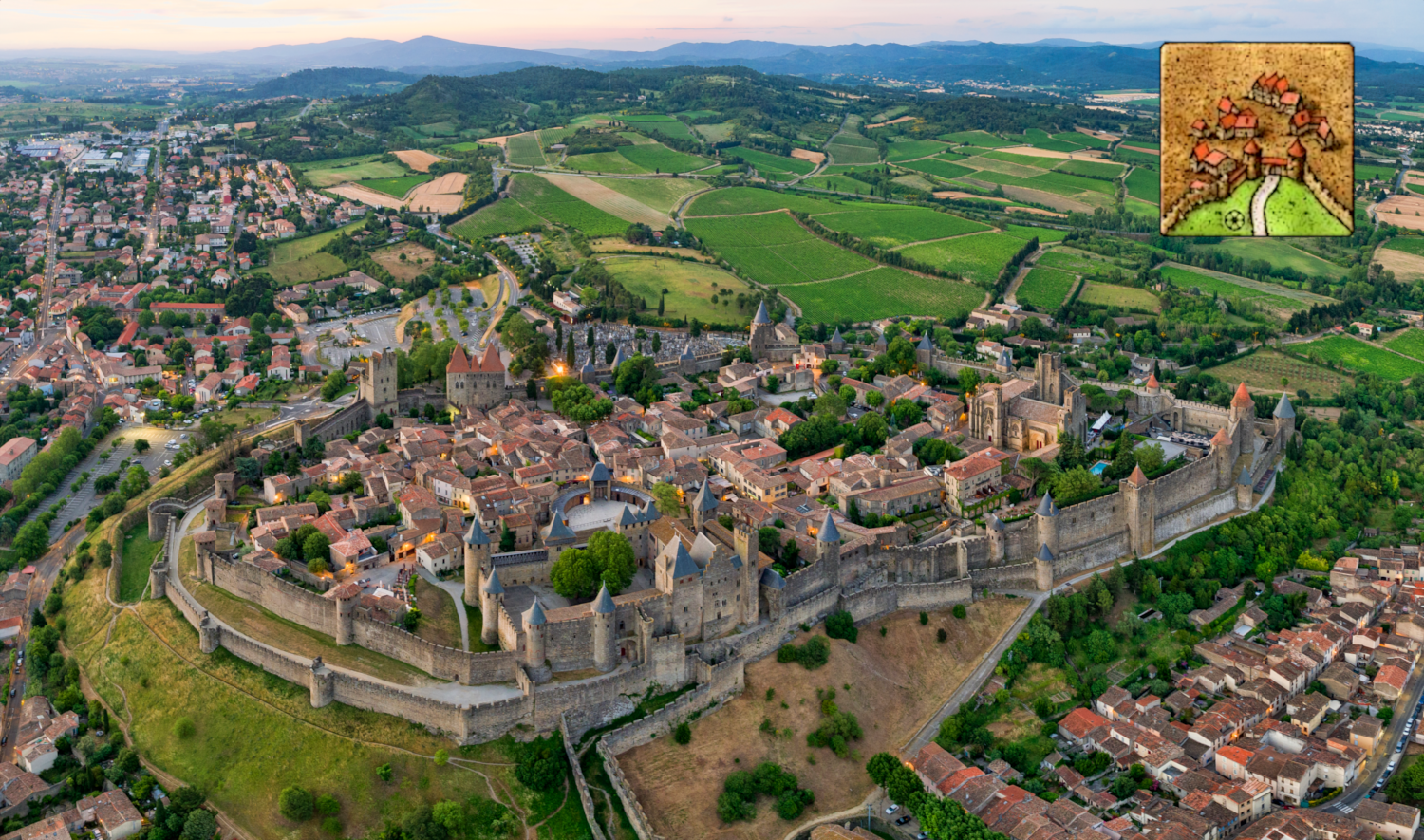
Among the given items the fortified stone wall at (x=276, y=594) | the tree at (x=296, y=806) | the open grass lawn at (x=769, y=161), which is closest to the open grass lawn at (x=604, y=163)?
the open grass lawn at (x=769, y=161)

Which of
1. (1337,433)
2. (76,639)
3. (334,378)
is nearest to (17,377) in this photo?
(334,378)

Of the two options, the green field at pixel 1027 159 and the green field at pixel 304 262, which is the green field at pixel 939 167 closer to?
the green field at pixel 1027 159

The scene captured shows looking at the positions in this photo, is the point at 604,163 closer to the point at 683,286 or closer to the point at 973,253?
the point at 683,286

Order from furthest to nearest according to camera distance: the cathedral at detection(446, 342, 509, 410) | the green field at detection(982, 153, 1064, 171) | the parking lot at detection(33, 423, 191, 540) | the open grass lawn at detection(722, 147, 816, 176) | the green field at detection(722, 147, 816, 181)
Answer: the green field at detection(982, 153, 1064, 171) < the open grass lawn at detection(722, 147, 816, 176) < the green field at detection(722, 147, 816, 181) < the cathedral at detection(446, 342, 509, 410) < the parking lot at detection(33, 423, 191, 540)

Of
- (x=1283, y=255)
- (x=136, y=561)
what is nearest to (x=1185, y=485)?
(x=136, y=561)

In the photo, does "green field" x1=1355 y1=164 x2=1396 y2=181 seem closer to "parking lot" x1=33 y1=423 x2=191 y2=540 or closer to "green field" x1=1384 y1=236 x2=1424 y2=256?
"green field" x1=1384 y1=236 x2=1424 y2=256

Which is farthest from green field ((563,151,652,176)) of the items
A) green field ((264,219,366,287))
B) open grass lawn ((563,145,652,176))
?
green field ((264,219,366,287))
